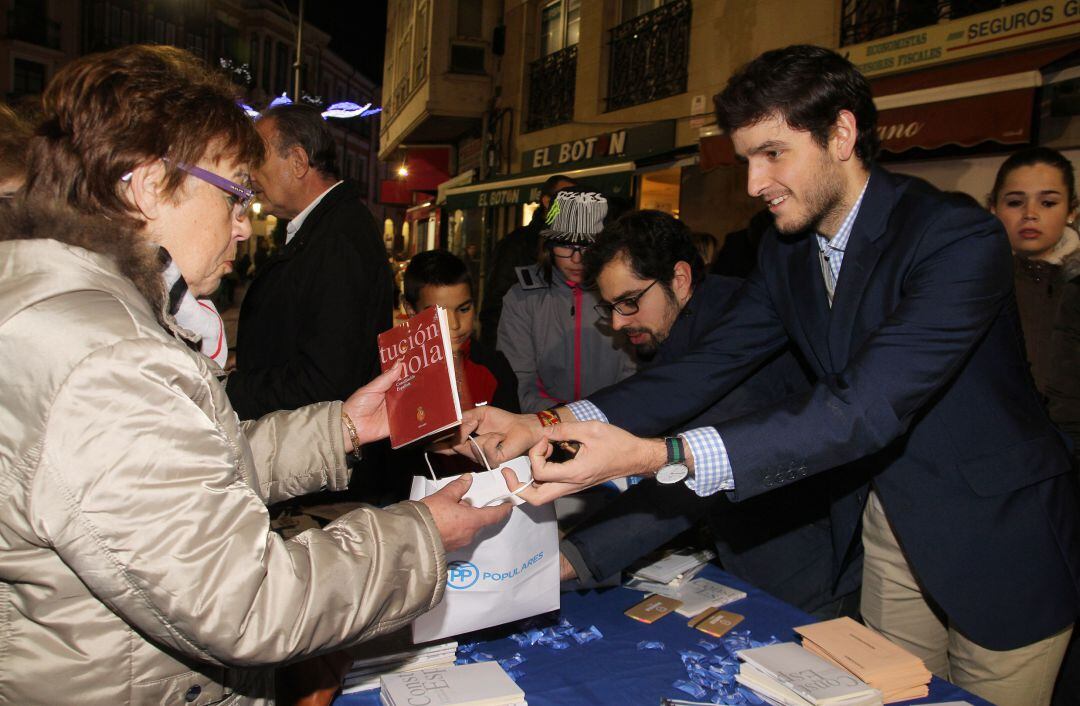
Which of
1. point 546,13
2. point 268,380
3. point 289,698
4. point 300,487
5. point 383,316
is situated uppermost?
point 546,13

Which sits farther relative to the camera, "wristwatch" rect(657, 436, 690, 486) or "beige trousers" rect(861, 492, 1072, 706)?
"beige trousers" rect(861, 492, 1072, 706)

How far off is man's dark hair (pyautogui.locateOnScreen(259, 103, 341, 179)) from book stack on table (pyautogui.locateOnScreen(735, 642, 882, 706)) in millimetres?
2306

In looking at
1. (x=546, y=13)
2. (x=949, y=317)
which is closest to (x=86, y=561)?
(x=949, y=317)

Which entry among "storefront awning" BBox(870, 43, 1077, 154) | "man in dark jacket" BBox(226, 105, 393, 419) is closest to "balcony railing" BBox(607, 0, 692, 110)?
"storefront awning" BBox(870, 43, 1077, 154)

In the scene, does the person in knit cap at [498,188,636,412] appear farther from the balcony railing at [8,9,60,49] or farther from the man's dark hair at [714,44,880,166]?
the balcony railing at [8,9,60,49]

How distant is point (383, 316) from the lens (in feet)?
9.41

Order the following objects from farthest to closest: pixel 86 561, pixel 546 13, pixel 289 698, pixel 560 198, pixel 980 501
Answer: pixel 546 13, pixel 560 198, pixel 980 501, pixel 289 698, pixel 86 561

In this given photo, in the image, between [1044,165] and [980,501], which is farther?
[1044,165]

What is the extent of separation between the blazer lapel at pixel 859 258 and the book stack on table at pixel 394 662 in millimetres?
1275

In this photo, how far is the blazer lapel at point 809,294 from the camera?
229cm

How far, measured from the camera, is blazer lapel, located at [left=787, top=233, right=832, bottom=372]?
229 centimetres

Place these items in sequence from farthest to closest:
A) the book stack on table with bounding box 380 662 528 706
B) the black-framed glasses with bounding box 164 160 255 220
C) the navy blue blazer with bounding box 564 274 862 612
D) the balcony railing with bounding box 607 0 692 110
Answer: the balcony railing with bounding box 607 0 692 110, the navy blue blazer with bounding box 564 274 862 612, the book stack on table with bounding box 380 662 528 706, the black-framed glasses with bounding box 164 160 255 220

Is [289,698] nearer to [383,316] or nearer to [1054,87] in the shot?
[383,316]

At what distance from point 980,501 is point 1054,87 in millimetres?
5322
